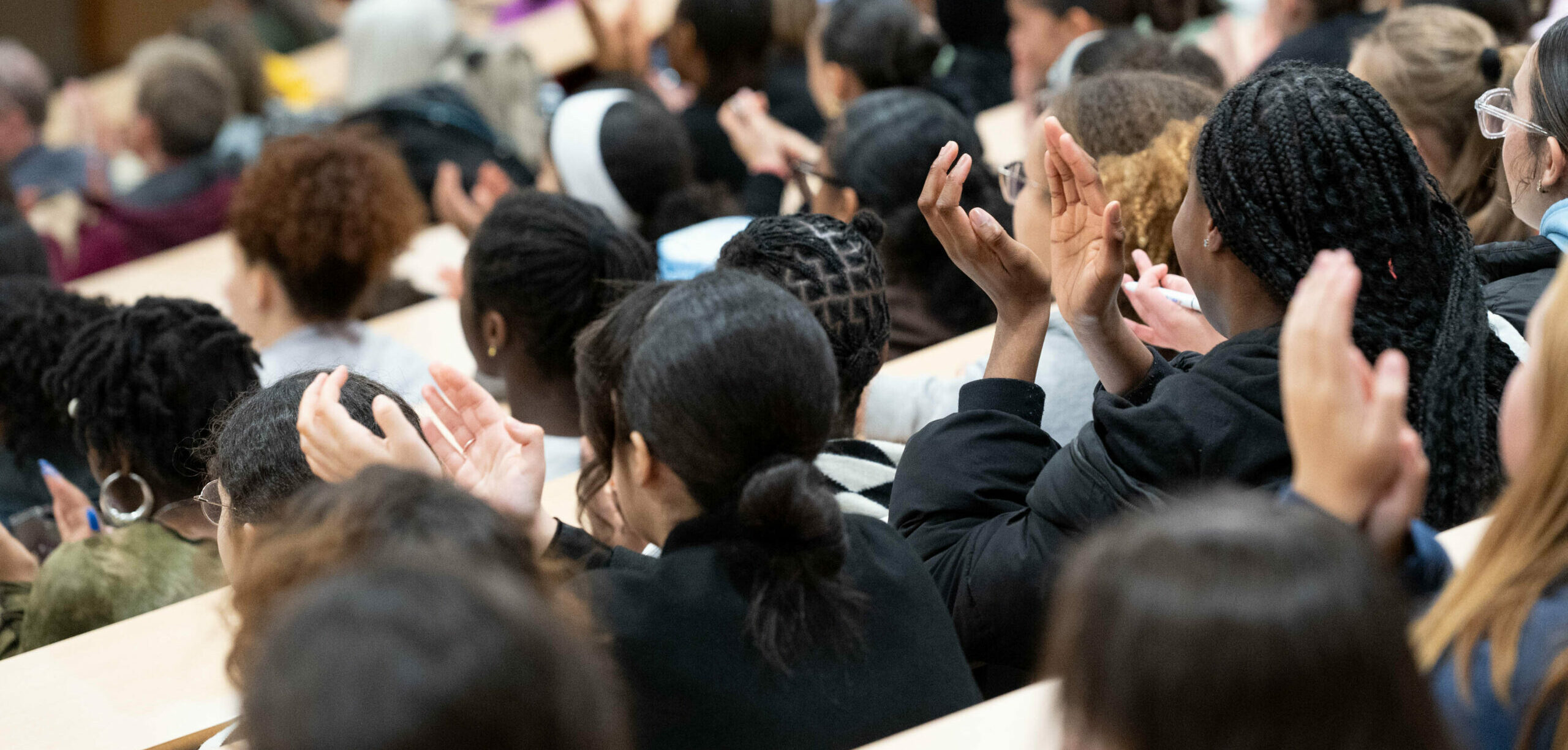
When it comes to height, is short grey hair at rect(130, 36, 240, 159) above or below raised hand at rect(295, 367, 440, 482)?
below

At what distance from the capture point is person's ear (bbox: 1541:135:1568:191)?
167cm

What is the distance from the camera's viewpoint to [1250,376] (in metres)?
1.32

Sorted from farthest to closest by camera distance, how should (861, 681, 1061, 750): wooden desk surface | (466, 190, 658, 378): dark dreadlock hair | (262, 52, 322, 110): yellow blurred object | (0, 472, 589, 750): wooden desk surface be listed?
(262, 52, 322, 110): yellow blurred object < (466, 190, 658, 378): dark dreadlock hair < (0, 472, 589, 750): wooden desk surface < (861, 681, 1061, 750): wooden desk surface

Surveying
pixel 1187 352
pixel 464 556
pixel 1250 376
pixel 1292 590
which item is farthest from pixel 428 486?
pixel 1187 352

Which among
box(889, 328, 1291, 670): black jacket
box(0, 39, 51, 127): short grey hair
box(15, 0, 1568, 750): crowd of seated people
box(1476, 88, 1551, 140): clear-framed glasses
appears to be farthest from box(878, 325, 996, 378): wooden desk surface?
box(0, 39, 51, 127): short grey hair

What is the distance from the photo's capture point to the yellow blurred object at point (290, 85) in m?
→ 5.44

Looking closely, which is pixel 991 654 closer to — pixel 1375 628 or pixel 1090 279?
pixel 1090 279

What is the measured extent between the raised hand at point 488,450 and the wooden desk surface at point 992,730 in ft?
1.22

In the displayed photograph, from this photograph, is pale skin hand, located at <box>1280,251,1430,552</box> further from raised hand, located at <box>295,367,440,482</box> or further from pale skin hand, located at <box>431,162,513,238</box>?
pale skin hand, located at <box>431,162,513,238</box>

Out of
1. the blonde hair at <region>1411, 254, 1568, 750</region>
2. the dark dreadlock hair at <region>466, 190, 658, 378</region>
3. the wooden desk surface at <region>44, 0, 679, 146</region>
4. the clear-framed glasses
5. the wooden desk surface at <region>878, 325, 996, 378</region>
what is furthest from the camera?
the wooden desk surface at <region>44, 0, 679, 146</region>

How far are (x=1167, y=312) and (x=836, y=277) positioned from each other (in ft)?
1.42

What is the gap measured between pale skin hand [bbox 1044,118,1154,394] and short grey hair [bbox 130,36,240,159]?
130 inches

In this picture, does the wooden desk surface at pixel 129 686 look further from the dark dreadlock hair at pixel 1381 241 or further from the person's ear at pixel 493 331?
the dark dreadlock hair at pixel 1381 241

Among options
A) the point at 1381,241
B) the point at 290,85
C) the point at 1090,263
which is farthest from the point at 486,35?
the point at 1381,241
